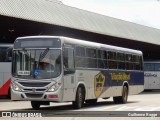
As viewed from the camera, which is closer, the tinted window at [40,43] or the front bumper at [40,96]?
the front bumper at [40,96]

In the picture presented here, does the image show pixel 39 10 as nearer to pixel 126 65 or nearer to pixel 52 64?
pixel 126 65

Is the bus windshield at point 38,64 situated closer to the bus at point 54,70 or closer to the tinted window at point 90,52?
the bus at point 54,70

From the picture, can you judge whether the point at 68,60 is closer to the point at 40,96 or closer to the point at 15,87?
the point at 40,96

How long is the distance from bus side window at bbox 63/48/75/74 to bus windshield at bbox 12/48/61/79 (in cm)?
37

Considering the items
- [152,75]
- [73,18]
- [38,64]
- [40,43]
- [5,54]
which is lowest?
[152,75]

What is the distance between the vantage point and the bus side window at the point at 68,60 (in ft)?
61.0

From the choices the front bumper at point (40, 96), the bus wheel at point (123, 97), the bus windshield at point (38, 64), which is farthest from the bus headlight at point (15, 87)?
the bus wheel at point (123, 97)

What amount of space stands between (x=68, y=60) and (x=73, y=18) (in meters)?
20.0

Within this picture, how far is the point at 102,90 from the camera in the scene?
22.9 metres

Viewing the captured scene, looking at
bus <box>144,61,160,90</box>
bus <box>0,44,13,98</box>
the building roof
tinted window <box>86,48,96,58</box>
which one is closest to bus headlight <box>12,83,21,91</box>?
tinted window <box>86,48,96,58</box>

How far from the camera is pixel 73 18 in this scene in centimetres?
3872

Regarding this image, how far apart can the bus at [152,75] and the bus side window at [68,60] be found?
3325 cm

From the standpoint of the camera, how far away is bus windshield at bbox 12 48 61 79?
59.7 feet

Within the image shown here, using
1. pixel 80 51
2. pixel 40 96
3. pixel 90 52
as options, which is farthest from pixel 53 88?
pixel 90 52
